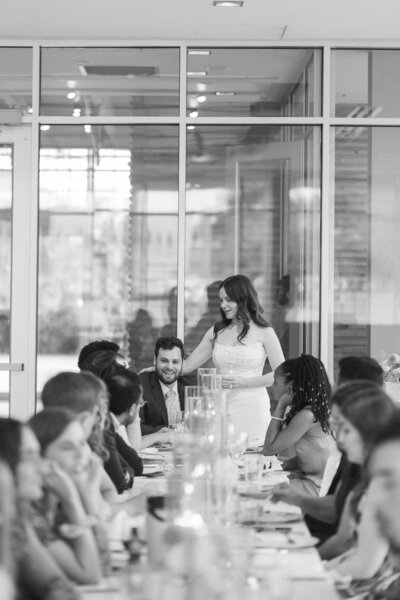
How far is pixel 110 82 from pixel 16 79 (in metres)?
0.67

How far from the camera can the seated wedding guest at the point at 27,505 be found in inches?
91.2

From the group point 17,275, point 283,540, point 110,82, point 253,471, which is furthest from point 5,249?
point 283,540

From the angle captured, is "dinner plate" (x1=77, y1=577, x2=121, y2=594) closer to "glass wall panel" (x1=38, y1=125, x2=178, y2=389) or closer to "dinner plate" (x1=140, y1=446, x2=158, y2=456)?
"dinner plate" (x1=140, y1=446, x2=158, y2=456)

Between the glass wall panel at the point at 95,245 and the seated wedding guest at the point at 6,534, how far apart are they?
5396mm

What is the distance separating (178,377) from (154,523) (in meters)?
3.82

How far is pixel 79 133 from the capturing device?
7465mm

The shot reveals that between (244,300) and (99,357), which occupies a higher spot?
(244,300)

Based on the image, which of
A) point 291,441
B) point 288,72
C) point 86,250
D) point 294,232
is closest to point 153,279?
point 86,250

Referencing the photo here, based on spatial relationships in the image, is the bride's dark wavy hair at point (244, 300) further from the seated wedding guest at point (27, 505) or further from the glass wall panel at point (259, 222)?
the seated wedding guest at point (27, 505)

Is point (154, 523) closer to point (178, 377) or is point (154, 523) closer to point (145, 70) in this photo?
point (178, 377)
